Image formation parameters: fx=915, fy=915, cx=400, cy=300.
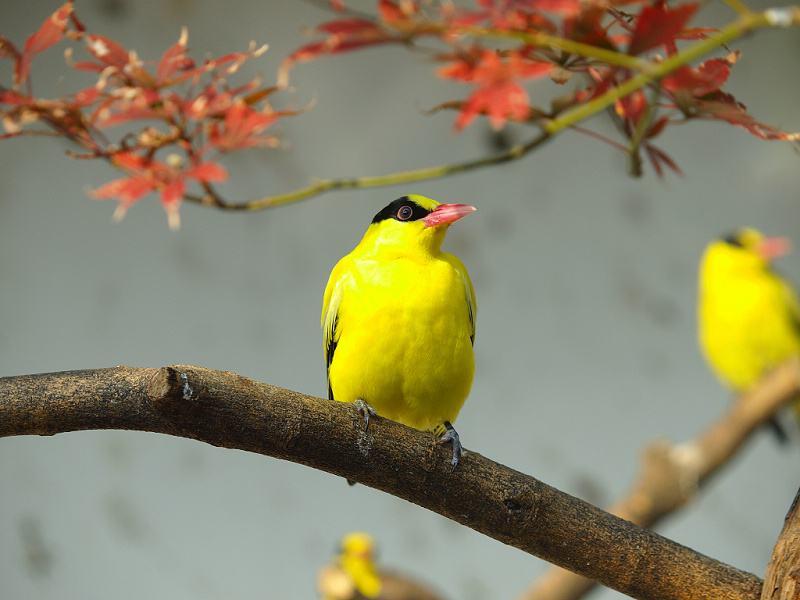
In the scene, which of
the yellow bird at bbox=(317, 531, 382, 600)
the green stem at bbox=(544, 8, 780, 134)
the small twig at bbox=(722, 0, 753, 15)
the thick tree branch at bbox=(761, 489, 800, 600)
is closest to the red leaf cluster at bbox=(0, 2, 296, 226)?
the green stem at bbox=(544, 8, 780, 134)

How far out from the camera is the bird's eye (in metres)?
1.20

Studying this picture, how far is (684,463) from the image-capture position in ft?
7.38

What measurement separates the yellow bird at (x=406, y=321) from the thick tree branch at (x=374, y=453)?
17 centimetres

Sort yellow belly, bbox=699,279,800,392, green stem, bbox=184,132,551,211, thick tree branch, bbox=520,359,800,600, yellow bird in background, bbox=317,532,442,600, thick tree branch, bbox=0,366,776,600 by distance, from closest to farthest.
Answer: green stem, bbox=184,132,551,211 < thick tree branch, bbox=0,366,776,600 < yellow bird in background, bbox=317,532,442,600 < thick tree branch, bbox=520,359,800,600 < yellow belly, bbox=699,279,800,392

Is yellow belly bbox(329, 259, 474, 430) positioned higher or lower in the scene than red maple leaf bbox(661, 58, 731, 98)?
lower

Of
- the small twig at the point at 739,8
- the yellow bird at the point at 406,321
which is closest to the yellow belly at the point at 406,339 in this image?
the yellow bird at the point at 406,321

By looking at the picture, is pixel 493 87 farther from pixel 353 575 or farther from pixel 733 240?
pixel 733 240

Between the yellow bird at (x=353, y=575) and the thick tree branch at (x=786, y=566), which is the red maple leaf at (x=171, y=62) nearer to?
the thick tree branch at (x=786, y=566)

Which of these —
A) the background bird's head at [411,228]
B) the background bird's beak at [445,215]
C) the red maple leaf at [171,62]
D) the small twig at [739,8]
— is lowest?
the background bird's head at [411,228]

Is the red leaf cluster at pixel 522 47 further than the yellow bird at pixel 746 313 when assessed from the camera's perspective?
No

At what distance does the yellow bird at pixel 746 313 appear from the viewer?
265 cm

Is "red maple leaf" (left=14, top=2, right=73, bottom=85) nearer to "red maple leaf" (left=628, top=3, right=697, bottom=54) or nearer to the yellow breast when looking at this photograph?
"red maple leaf" (left=628, top=3, right=697, bottom=54)

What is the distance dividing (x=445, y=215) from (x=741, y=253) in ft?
5.85

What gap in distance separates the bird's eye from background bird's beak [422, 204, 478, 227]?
0.03 m
